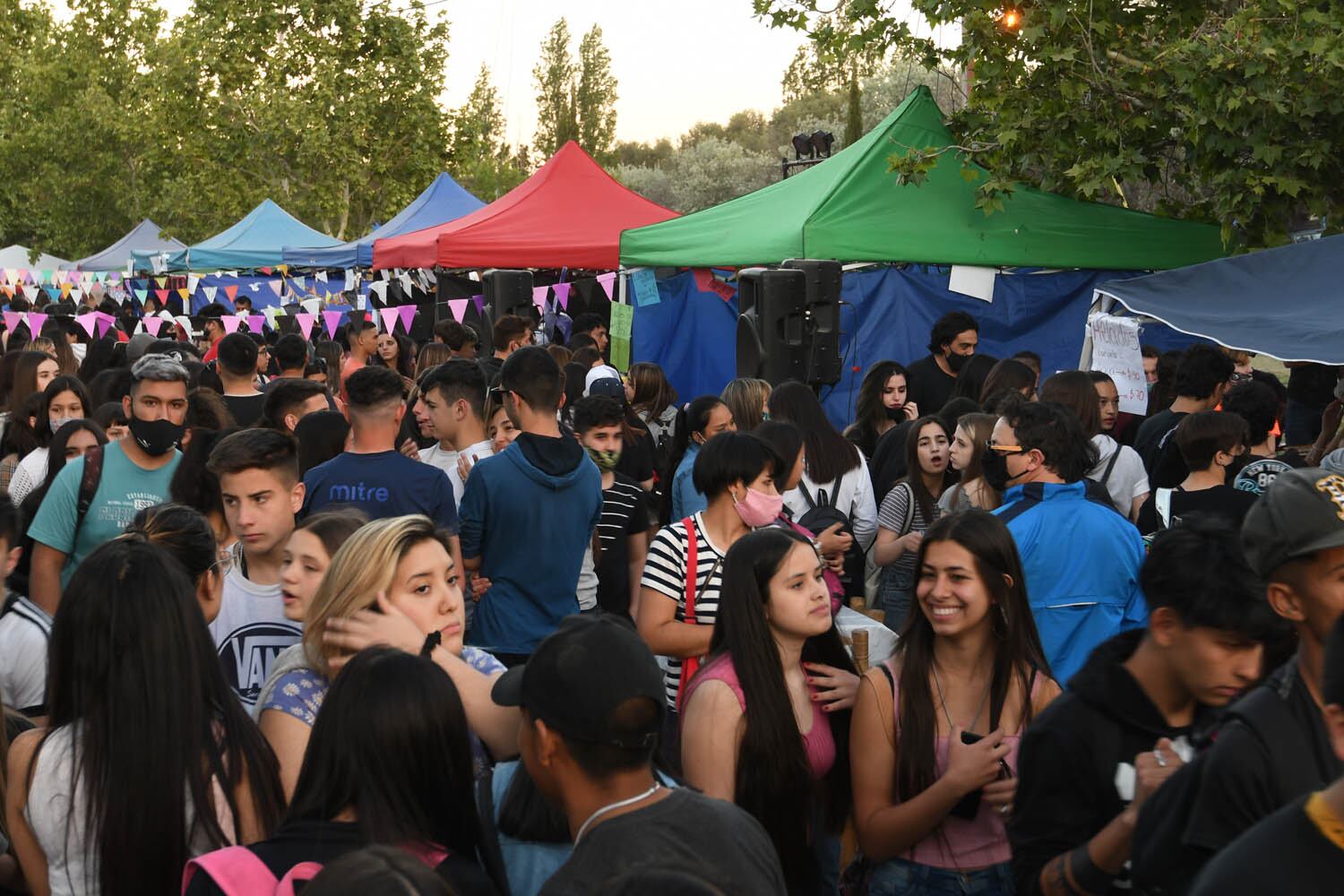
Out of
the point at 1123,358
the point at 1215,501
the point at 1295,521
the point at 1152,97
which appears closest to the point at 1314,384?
the point at 1123,358

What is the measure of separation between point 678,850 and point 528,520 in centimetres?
320

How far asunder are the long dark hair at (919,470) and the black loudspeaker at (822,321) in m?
3.18

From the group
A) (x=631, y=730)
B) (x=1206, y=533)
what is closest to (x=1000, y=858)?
(x=1206, y=533)

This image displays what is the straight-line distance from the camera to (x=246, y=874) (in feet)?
7.68

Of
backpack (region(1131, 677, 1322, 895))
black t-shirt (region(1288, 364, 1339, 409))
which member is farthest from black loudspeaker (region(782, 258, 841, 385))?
backpack (region(1131, 677, 1322, 895))

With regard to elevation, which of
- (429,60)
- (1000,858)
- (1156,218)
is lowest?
(1000,858)

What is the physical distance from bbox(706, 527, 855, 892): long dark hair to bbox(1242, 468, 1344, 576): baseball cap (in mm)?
1302

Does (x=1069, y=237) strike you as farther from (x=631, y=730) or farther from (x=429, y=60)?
(x=429, y=60)

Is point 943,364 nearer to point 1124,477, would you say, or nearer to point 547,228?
point 1124,477

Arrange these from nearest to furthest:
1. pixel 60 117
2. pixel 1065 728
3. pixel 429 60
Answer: pixel 1065 728, pixel 429 60, pixel 60 117

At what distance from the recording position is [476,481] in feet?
17.7

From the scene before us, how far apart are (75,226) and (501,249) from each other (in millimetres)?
47930

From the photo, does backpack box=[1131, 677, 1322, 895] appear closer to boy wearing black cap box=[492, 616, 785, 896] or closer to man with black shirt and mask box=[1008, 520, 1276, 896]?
man with black shirt and mask box=[1008, 520, 1276, 896]

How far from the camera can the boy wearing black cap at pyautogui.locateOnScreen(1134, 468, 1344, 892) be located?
2.19 meters
